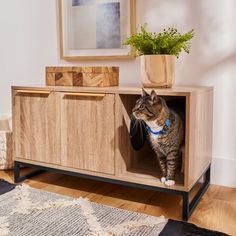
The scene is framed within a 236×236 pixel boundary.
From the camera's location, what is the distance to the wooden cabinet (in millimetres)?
1480

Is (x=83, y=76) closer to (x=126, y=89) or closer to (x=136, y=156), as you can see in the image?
(x=126, y=89)

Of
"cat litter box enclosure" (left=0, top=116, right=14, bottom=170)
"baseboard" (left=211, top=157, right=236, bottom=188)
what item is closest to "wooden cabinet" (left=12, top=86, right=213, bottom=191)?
"baseboard" (left=211, top=157, right=236, bottom=188)

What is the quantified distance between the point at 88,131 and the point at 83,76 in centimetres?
31

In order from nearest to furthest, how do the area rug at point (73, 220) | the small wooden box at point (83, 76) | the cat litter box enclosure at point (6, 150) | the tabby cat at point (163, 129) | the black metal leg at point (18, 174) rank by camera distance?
1. the area rug at point (73, 220)
2. the tabby cat at point (163, 129)
3. the small wooden box at point (83, 76)
4. the black metal leg at point (18, 174)
5. the cat litter box enclosure at point (6, 150)

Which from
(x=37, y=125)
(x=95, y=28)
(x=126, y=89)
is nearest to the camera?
(x=126, y=89)

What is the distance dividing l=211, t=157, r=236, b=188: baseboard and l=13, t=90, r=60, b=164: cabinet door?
872mm

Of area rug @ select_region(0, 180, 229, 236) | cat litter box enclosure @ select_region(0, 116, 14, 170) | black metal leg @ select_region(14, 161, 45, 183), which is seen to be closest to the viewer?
area rug @ select_region(0, 180, 229, 236)

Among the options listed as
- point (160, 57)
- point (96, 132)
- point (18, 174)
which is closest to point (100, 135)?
point (96, 132)

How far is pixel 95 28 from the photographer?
2016 mm

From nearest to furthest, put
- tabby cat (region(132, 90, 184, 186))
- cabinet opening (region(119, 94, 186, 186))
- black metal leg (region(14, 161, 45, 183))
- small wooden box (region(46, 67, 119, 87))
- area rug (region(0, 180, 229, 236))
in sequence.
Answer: area rug (region(0, 180, 229, 236)) < tabby cat (region(132, 90, 184, 186)) < cabinet opening (region(119, 94, 186, 186)) < small wooden box (region(46, 67, 119, 87)) < black metal leg (region(14, 161, 45, 183))

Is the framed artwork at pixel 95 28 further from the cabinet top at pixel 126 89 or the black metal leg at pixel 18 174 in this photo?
the black metal leg at pixel 18 174

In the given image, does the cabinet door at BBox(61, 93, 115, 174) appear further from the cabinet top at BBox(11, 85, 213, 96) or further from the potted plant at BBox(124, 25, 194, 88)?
the potted plant at BBox(124, 25, 194, 88)

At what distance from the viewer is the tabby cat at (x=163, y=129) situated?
4.56 feet

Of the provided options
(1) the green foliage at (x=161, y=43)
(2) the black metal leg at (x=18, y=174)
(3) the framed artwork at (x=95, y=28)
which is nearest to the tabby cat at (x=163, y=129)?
(1) the green foliage at (x=161, y=43)
